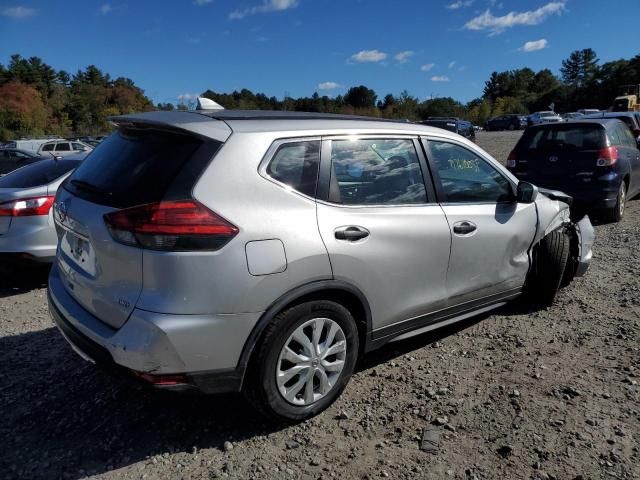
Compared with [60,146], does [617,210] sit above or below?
below

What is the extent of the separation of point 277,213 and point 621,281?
4285 millimetres

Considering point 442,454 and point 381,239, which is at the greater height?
point 381,239

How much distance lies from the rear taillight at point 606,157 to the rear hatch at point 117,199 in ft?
23.1

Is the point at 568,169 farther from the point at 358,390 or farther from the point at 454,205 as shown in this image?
the point at 358,390

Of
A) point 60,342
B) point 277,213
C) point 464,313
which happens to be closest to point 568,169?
point 464,313

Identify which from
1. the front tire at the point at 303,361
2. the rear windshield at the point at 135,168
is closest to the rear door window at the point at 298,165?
the rear windshield at the point at 135,168

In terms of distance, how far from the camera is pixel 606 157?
7645 millimetres

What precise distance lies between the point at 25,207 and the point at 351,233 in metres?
3.82

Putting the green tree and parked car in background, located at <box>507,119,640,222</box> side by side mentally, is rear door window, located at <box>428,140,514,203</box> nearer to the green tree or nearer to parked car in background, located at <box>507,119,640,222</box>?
parked car in background, located at <box>507,119,640,222</box>

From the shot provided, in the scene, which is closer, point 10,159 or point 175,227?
point 175,227

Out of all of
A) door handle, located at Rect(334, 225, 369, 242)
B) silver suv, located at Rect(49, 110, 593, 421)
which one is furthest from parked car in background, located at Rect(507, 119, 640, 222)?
door handle, located at Rect(334, 225, 369, 242)

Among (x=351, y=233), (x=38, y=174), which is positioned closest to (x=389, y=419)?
(x=351, y=233)

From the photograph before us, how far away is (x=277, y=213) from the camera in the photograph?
2.56 metres

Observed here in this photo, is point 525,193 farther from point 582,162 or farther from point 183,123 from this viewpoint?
point 582,162
